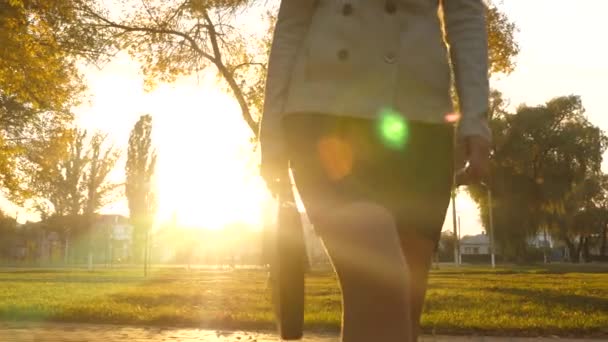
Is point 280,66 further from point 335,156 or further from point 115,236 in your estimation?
point 115,236

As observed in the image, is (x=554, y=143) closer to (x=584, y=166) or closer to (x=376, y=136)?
(x=584, y=166)

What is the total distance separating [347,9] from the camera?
6.91ft

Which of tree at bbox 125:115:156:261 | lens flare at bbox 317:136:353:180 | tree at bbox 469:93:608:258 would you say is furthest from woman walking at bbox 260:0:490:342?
tree at bbox 125:115:156:261

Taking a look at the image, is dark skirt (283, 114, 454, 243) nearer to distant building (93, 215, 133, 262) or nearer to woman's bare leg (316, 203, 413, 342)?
woman's bare leg (316, 203, 413, 342)

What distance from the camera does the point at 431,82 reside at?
2137 millimetres

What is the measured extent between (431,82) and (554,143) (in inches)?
1952

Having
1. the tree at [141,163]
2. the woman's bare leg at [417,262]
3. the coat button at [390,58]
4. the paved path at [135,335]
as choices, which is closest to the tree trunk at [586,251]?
the tree at [141,163]

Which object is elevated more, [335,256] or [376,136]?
[376,136]

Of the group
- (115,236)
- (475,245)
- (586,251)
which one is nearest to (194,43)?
(115,236)

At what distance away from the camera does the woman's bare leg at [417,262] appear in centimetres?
213

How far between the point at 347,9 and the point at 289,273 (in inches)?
30.7

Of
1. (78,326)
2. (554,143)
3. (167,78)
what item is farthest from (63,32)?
(554,143)

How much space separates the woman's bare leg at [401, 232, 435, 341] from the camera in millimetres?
2129

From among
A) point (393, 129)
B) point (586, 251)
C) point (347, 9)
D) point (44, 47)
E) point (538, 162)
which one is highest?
point (538, 162)
